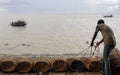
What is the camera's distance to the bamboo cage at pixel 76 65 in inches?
384

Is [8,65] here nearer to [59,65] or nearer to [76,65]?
[59,65]

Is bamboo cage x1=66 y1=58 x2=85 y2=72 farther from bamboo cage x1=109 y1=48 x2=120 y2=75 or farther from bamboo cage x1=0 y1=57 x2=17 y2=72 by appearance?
bamboo cage x1=0 y1=57 x2=17 y2=72

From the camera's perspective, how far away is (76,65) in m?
9.84

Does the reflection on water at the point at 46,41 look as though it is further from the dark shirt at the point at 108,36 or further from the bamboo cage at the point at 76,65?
the dark shirt at the point at 108,36

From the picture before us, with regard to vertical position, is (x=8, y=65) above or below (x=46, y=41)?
above

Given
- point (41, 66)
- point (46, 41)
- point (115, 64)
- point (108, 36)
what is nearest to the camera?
point (108, 36)

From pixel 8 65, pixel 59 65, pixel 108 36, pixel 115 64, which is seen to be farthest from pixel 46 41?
pixel 108 36

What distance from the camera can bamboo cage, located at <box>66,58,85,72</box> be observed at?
9.76 m

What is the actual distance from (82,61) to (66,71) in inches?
27.9

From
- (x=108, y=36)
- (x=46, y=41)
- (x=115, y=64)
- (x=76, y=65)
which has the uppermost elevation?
(x=108, y=36)

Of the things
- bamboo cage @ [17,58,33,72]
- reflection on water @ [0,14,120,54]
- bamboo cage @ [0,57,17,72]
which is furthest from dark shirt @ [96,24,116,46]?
reflection on water @ [0,14,120,54]

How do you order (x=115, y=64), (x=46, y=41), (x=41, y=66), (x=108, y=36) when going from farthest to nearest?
(x=46, y=41) → (x=41, y=66) → (x=115, y=64) → (x=108, y=36)

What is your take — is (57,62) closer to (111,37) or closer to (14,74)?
(14,74)

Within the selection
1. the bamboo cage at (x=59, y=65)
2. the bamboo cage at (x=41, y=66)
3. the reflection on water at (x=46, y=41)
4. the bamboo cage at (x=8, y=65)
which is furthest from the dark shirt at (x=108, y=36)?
the reflection on water at (x=46, y=41)
